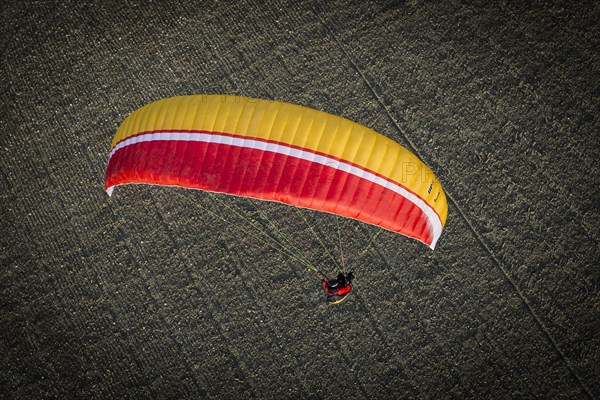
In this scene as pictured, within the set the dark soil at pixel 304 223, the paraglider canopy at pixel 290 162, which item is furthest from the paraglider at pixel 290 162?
the dark soil at pixel 304 223

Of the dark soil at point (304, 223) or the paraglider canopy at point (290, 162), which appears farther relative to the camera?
the dark soil at point (304, 223)

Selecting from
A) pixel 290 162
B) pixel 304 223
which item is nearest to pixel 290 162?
pixel 290 162

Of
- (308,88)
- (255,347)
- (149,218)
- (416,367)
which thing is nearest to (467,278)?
(416,367)

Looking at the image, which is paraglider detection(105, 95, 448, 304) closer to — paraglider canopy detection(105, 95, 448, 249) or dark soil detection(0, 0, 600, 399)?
paraglider canopy detection(105, 95, 448, 249)

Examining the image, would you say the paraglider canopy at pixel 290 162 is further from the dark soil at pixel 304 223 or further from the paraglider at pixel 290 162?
the dark soil at pixel 304 223

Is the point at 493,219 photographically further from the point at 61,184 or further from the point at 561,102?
the point at 61,184

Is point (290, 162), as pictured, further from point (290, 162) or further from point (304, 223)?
point (304, 223)
